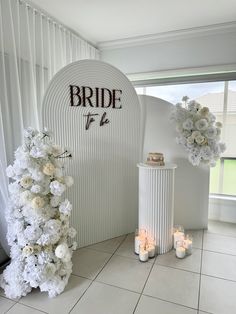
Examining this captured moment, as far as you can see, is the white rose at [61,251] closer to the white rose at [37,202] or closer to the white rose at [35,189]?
the white rose at [37,202]

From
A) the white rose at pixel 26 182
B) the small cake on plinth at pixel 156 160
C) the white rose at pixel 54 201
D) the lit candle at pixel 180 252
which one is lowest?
the lit candle at pixel 180 252

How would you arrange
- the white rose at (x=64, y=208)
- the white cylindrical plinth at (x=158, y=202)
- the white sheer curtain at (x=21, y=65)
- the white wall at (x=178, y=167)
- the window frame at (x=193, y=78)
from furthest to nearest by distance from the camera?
the window frame at (x=193, y=78), the white wall at (x=178, y=167), the white cylindrical plinth at (x=158, y=202), the white sheer curtain at (x=21, y=65), the white rose at (x=64, y=208)

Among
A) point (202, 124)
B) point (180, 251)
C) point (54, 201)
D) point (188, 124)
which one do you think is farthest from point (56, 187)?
point (202, 124)

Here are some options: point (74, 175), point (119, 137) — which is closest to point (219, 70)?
point (119, 137)

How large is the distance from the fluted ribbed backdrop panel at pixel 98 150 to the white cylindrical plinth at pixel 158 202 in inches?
13.5

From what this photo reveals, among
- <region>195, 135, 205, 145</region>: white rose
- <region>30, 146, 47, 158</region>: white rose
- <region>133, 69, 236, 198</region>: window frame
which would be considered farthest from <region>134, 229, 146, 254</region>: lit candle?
<region>133, 69, 236, 198</region>: window frame

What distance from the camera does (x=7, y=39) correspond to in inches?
79.2

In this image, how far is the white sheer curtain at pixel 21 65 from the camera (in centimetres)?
199

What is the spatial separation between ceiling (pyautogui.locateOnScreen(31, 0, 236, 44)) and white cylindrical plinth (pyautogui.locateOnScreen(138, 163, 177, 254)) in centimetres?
167

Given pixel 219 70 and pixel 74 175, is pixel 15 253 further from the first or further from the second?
pixel 219 70

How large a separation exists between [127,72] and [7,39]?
1.80 m

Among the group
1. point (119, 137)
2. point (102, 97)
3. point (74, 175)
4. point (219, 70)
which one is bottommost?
point (74, 175)

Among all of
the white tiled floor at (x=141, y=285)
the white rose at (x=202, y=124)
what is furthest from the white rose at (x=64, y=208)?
the white rose at (x=202, y=124)

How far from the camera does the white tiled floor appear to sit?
1708 mm
